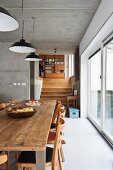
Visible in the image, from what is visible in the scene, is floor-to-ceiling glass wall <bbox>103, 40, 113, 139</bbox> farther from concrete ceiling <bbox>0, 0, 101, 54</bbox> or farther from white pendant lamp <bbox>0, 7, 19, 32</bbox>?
white pendant lamp <bbox>0, 7, 19, 32</bbox>

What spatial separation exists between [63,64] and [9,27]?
13.8 m

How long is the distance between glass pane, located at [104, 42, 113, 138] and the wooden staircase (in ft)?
17.0

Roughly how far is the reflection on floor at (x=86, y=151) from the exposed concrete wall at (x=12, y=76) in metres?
2.99

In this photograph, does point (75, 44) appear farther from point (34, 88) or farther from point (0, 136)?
point (0, 136)

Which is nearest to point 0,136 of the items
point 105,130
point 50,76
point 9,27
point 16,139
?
point 16,139

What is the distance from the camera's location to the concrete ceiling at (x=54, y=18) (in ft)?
13.6

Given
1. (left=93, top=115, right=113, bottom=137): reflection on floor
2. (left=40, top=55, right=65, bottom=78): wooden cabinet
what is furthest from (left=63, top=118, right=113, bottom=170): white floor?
(left=40, top=55, right=65, bottom=78): wooden cabinet

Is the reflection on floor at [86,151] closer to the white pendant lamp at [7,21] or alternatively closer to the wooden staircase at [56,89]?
the white pendant lamp at [7,21]

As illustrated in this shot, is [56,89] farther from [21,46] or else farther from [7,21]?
[7,21]

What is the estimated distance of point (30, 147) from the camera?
163cm

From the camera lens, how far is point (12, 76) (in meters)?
7.73

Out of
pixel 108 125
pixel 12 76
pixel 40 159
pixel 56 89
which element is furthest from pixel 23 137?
pixel 56 89

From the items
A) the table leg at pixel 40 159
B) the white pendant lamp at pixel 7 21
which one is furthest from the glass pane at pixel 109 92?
the table leg at pixel 40 159

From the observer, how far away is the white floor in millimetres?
3221
